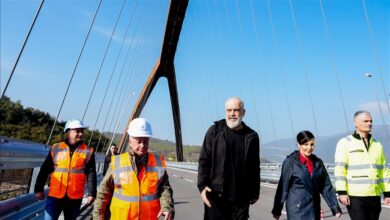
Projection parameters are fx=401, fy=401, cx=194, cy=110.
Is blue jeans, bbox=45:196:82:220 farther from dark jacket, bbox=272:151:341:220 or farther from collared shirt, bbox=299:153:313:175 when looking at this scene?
collared shirt, bbox=299:153:313:175

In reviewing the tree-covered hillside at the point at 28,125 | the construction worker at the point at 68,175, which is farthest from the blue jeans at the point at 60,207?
the tree-covered hillside at the point at 28,125

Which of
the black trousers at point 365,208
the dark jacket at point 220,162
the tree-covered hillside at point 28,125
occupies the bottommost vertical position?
the black trousers at point 365,208

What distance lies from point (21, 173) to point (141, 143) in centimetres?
351

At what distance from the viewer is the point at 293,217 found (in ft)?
13.4

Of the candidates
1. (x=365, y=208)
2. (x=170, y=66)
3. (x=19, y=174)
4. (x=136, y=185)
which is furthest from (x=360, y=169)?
(x=170, y=66)

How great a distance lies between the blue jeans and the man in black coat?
1.69 metres

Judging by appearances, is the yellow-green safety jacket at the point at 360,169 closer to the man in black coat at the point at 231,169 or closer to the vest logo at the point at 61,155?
the man in black coat at the point at 231,169

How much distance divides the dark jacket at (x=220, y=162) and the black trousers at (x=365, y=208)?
1113 millimetres

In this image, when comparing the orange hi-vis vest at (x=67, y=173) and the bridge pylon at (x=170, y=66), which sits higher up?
the bridge pylon at (x=170, y=66)

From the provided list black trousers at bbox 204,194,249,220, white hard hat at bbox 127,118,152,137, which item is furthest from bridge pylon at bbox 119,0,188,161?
white hard hat at bbox 127,118,152,137

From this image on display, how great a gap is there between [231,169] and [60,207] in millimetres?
Answer: 2079

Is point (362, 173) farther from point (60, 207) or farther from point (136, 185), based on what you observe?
point (60, 207)

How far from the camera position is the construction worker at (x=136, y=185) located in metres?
2.85

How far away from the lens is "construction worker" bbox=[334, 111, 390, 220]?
4.05 m
